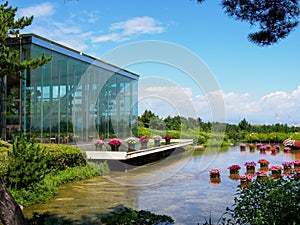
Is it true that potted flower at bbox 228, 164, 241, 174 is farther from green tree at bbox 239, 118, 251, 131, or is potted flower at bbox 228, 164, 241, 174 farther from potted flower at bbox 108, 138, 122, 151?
green tree at bbox 239, 118, 251, 131

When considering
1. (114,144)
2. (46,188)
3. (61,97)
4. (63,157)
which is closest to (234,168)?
(114,144)

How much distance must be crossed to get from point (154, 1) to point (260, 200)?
411 centimetres

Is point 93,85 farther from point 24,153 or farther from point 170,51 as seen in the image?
point 24,153

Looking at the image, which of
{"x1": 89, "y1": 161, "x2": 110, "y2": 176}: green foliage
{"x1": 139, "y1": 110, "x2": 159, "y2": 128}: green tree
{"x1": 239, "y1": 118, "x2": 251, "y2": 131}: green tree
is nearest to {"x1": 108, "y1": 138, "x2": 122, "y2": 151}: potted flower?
{"x1": 89, "y1": 161, "x2": 110, "y2": 176}: green foliage

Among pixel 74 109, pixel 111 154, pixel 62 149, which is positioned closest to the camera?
pixel 62 149

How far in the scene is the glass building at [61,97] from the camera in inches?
471

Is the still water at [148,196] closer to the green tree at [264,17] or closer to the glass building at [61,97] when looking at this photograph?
the green tree at [264,17]

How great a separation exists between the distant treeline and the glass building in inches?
119

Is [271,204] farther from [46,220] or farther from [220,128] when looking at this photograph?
[220,128]

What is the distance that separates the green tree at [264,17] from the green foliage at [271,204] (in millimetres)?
1779

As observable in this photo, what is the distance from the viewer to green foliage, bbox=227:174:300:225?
3.24 meters

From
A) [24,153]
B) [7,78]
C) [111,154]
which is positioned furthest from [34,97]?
[24,153]

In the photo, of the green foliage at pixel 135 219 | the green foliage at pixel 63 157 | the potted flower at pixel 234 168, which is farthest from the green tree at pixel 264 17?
the potted flower at pixel 234 168

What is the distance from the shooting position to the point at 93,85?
16.2 meters
